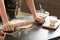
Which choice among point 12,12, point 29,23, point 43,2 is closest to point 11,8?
point 12,12

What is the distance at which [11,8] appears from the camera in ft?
7.57

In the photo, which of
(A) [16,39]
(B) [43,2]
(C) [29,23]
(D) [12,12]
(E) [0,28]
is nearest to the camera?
(A) [16,39]

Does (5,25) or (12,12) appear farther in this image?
(12,12)

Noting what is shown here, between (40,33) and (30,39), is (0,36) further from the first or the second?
(40,33)

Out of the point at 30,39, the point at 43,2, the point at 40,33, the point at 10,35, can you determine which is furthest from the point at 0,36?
the point at 43,2

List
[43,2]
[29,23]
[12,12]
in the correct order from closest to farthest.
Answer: [29,23], [12,12], [43,2]

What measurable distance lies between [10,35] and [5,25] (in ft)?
0.36

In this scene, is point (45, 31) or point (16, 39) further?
point (45, 31)

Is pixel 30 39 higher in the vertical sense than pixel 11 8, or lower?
lower

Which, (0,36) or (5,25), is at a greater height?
(5,25)

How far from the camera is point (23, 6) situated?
3543 mm

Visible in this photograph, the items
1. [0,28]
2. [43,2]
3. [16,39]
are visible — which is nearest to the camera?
[16,39]

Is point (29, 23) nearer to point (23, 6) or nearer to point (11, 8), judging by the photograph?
point (11, 8)

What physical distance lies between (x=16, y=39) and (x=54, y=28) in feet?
1.57
